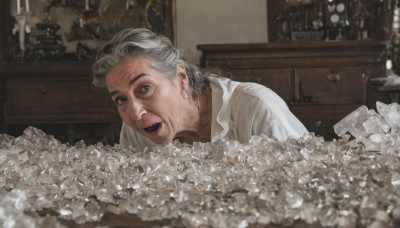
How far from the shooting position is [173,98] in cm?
148

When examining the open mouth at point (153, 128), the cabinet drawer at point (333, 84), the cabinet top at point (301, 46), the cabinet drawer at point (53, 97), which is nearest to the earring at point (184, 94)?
the open mouth at point (153, 128)

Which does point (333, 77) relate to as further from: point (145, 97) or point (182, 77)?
point (145, 97)

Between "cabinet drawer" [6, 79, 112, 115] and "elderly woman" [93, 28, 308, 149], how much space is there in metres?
1.35

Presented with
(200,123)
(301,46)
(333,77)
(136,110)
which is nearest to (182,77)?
(200,123)

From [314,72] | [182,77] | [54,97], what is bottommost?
[54,97]

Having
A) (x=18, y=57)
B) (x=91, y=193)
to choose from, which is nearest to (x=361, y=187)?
(x=91, y=193)

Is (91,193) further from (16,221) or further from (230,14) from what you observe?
(230,14)

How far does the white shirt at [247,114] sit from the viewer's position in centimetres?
145

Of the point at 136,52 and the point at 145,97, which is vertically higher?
the point at 136,52

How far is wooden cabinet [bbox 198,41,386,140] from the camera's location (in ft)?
8.77

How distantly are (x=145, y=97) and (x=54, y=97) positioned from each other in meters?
1.69

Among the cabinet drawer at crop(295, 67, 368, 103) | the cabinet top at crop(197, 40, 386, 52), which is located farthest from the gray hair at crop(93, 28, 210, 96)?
the cabinet drawer at crop(295, 67, 368, 103)

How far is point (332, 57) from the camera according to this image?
2699 millimetres

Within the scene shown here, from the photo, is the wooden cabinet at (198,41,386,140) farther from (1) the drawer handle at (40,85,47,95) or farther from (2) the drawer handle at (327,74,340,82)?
(1) the drawer handle at (40,85,47,95)
